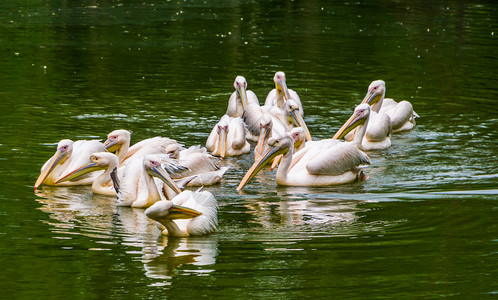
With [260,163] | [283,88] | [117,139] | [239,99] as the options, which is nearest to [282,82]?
[283,88]

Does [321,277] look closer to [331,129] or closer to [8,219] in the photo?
[8,219]

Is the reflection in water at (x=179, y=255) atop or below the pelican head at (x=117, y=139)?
below

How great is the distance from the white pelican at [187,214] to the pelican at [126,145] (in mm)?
1938

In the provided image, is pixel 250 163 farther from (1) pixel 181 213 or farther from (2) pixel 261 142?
(1) pixel 181 213

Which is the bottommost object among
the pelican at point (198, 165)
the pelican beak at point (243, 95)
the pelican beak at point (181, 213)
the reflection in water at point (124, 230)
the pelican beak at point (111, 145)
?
the reflection in water at point (124, 230)

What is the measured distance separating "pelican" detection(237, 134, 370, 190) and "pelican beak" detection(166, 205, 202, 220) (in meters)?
1.90

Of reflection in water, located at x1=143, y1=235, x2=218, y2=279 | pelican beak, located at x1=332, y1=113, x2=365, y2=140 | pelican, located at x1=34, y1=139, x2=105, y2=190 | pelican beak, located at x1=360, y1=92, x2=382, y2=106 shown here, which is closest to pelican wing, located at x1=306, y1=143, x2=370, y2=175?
pelican beak, located at x1=332, y1=113, x2=365, y2=140

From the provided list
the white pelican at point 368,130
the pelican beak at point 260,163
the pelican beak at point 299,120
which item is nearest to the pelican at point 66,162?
the pelican beak at point 260,163

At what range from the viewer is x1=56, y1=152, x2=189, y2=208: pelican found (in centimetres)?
771

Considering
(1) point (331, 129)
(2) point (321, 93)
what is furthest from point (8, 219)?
(2) point (321, 93)

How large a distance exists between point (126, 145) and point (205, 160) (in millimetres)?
817

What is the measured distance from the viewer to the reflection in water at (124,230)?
636 centimetres

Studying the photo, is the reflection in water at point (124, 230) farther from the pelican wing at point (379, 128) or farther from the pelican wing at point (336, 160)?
the pelican wing at point (379, 128)

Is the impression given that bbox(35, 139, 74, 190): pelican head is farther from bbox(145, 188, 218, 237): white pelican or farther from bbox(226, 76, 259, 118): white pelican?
bbox(226, 76, 259, 118): white pelican
